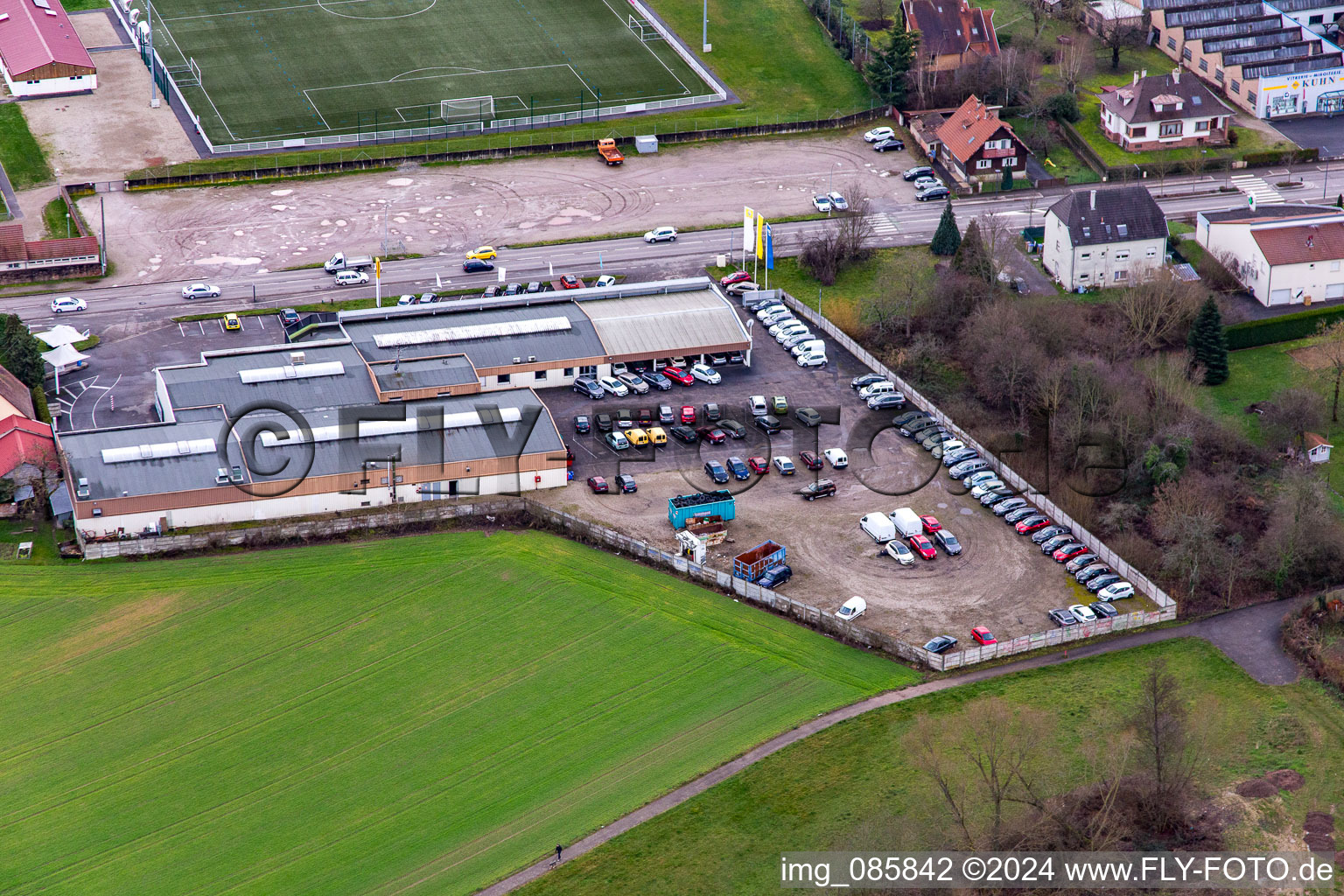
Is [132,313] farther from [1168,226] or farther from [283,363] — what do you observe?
[1168,226]

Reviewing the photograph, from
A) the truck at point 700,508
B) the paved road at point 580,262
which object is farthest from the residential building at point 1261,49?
the truck at point 700,508

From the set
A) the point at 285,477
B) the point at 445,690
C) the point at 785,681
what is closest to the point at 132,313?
the point at 285,477

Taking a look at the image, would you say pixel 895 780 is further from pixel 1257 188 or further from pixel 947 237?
pixel 1257 188

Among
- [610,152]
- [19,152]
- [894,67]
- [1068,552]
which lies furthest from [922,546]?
[19,152]

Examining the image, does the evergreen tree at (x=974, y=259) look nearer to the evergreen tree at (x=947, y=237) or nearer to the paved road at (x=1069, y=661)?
the evergreen tree at (x=947, y=237)

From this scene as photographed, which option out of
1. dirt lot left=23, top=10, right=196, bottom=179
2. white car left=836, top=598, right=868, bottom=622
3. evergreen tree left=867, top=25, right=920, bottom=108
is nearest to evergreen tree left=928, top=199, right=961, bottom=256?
evergreen tree left=867, top=25, right=920, bottom=108

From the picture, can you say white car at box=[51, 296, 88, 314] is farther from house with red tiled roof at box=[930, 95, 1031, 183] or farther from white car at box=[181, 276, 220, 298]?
house with red tiled roof at box=[930, 95, 1031, 183]
